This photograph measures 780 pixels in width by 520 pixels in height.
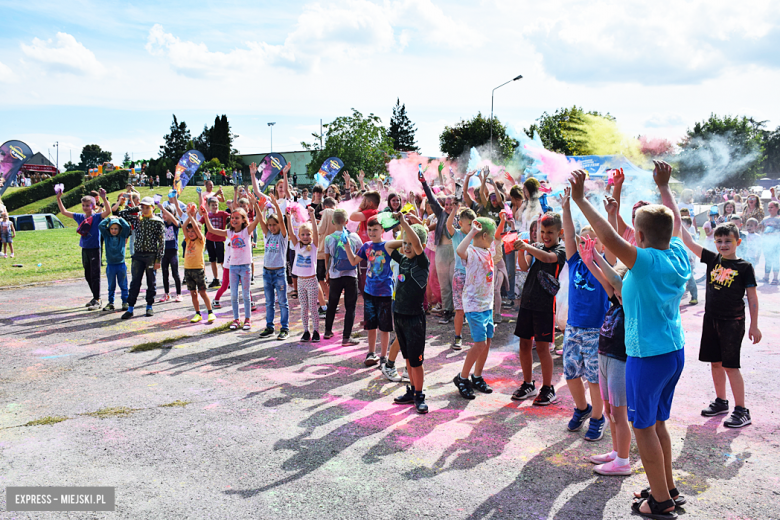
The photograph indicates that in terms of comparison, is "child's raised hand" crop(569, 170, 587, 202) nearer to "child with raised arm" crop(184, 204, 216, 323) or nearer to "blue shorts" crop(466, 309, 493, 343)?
"blue shorts" crop(466, 309, 493, 343)

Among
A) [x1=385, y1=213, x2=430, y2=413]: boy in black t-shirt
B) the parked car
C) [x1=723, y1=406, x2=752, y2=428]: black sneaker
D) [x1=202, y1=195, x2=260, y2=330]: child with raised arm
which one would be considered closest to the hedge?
the parked car

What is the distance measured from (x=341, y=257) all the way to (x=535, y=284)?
10.0ft

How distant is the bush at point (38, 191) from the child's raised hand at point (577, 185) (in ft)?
156

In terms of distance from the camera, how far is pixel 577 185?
3238mm

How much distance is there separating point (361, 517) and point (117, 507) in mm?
1574

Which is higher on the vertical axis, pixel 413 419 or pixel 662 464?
pixel 662 464

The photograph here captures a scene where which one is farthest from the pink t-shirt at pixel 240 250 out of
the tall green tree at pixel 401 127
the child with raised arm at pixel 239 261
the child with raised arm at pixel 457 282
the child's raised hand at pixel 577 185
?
the tall green tree at pixel 401 127

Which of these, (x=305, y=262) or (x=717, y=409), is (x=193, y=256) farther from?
(x=717, y=409)

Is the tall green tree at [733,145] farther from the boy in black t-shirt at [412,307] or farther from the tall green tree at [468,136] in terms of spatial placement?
the boy in black t-shirt at [412,307]

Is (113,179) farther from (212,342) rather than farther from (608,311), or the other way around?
(608,311)

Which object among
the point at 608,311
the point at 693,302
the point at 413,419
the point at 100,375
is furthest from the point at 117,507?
the point at 693,302

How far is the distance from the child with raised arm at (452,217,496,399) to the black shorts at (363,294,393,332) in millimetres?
1113

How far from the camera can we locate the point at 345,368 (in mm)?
6438

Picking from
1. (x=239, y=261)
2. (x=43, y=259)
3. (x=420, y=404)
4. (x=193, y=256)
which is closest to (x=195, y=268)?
(x=193, y=256)
